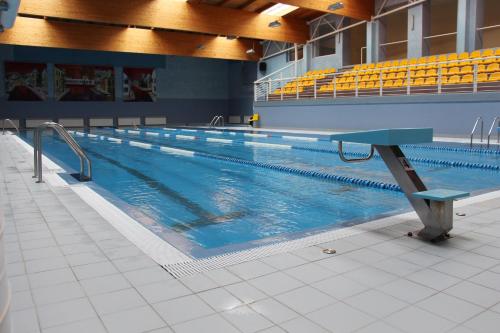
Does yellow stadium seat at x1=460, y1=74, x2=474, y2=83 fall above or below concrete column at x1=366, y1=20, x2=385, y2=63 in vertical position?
below

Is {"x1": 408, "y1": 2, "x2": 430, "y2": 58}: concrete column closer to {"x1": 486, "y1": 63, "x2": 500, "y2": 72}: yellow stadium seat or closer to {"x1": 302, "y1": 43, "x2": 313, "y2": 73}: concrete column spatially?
{"x1": 486, "y1": 63, "x2": 500, "y2": 72}: yellow stadium seat

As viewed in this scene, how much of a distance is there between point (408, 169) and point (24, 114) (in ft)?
78.1

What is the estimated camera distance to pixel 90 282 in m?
2.30

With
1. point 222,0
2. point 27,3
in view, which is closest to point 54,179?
point 27,3

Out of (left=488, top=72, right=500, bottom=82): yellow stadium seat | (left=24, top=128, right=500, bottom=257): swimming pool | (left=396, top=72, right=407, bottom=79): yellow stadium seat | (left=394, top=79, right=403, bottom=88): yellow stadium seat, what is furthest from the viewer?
(left=396, top=72, right=407, bottom=79): yellow stadium seat

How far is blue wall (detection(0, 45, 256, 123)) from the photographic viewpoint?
23.0m

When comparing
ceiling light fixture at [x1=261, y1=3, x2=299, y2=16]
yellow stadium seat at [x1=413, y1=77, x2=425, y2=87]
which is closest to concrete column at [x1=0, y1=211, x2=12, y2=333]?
yellow stadium seat at [x1=413, y1=77, x2=425, y2=87]

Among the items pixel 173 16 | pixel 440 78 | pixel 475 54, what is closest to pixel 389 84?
pixel 440 78

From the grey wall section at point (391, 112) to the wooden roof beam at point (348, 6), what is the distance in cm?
324

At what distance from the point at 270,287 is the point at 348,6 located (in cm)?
1575

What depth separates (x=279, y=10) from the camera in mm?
19406

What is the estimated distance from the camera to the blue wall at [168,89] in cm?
2302

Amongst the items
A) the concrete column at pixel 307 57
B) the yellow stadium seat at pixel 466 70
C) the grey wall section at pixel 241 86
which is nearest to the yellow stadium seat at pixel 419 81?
the yellow stadium seat at pixel 466 70

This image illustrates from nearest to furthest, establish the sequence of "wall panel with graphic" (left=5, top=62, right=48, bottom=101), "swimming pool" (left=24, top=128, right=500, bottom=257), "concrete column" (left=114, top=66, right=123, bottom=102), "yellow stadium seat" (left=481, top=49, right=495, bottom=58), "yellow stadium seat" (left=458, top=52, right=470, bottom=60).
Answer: "swimming pool" (left=24, top=128, right=500, bottom=257) < "yellow stadium seat" (left=481, top=49, right=495, bottom=58) < "yellow stadium seat" (left=458, top=52, right=470, bottom=60) < "wall panel with graphic" (left=5, top=62, right=48, bottom=101) < "concrete column" (left=114, top=66, right=123, bottom=102)
